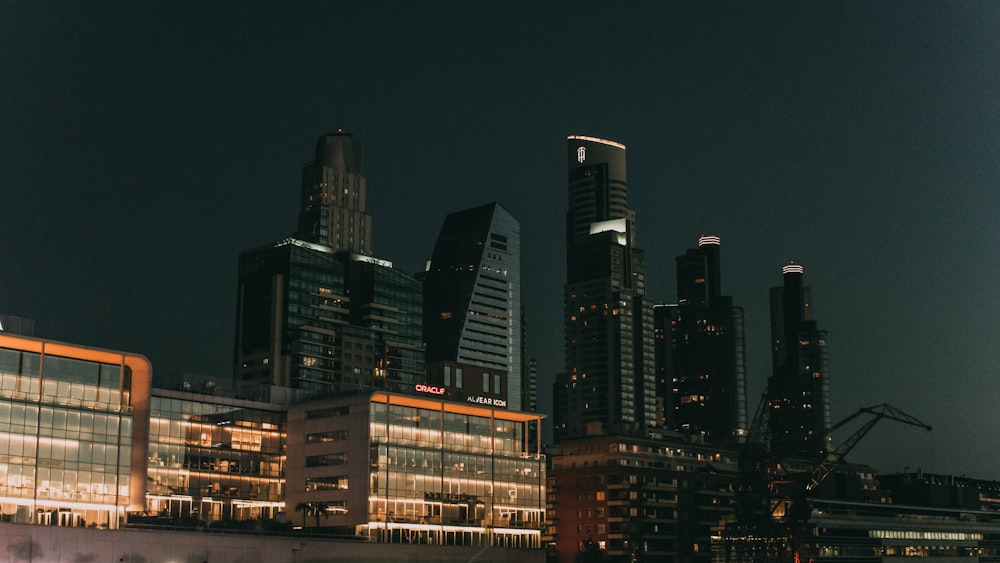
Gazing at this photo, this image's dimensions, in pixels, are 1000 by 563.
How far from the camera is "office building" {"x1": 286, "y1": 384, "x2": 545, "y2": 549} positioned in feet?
578

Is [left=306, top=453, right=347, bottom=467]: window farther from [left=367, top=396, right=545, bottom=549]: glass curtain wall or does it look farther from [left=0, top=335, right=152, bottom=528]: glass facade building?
[left=0, top=335, right=152, bottom=528]: glass facade building

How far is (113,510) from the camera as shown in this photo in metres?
148

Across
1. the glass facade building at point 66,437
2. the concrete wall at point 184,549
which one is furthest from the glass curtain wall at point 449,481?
the glass facade building at point 66,437

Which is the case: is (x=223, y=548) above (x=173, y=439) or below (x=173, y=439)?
below

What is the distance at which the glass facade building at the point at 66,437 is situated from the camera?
140750mm

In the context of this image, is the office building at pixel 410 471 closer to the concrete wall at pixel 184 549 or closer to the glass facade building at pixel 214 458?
the glass facade building at pixel 214 458

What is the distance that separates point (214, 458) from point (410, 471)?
1085 inches

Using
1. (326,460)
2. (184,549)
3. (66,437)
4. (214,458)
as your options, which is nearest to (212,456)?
(214,458)

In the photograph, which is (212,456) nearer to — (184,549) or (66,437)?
(184,549)

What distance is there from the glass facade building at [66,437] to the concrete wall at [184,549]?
6845 mm

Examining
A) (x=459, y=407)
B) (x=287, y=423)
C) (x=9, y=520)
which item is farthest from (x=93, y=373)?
(x=459, y=407)

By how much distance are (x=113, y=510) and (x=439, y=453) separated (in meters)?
52.0

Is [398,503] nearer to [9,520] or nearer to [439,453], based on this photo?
[439,453]

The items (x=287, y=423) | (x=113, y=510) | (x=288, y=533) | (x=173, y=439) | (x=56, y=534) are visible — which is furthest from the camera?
(x=287, y=423)
